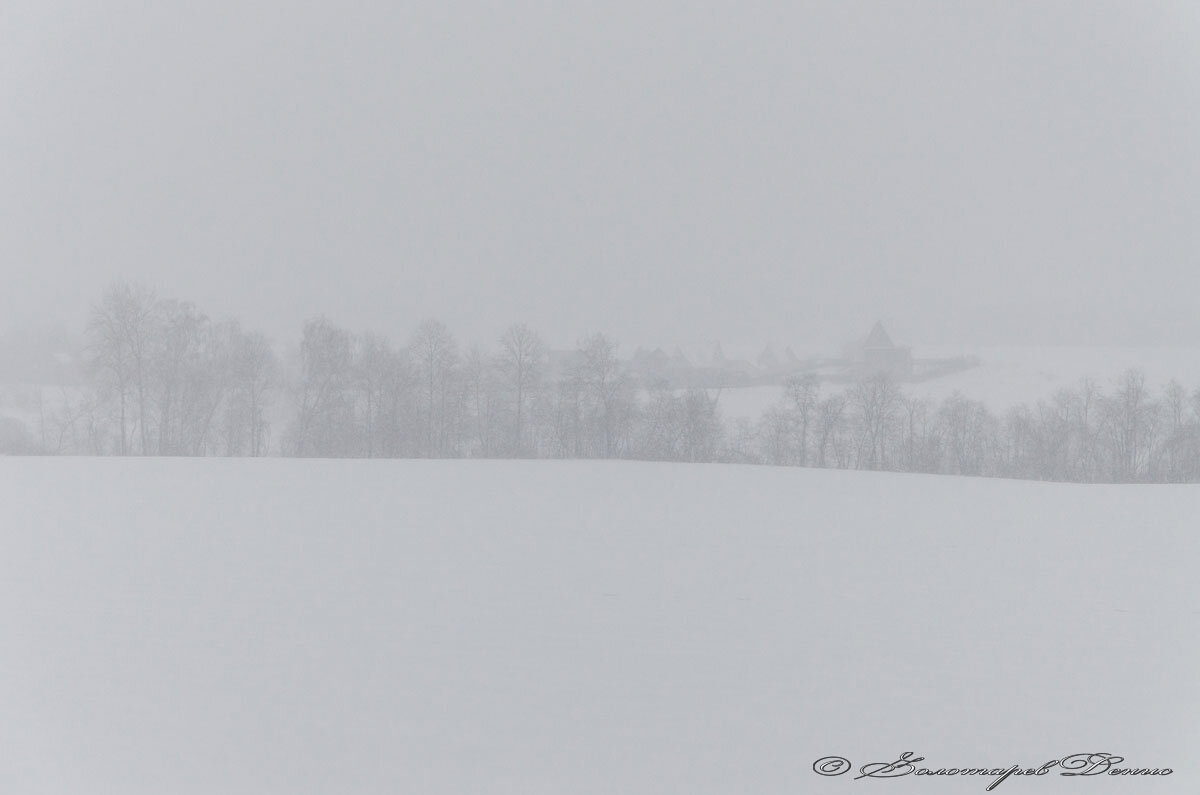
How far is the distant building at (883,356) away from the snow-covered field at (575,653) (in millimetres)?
24703

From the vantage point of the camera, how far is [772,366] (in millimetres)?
37500

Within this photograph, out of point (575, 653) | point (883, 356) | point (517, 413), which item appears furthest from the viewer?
point (883, 356)

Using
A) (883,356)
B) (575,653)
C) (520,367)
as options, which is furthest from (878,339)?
(575,653)

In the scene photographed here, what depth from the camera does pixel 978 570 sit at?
10.7m

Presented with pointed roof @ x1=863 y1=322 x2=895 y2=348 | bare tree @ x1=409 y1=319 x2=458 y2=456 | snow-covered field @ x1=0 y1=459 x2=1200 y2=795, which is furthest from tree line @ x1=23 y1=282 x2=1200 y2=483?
snow-covered field @ x1=0 y1=459 x2=1200 y2=795

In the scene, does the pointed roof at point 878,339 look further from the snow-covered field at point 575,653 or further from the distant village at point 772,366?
the snow-covered field at point 575,653

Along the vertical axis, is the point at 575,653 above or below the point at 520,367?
below

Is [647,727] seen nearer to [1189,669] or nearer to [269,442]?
[1189,669]

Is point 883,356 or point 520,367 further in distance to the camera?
point 883,356

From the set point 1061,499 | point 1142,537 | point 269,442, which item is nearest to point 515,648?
point 1142,537

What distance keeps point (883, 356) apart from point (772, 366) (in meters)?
6.23

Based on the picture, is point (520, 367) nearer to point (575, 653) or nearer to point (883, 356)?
point (883, 356)

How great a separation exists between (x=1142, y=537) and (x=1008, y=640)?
746cm

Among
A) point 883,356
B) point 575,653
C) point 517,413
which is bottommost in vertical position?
point 575,653
